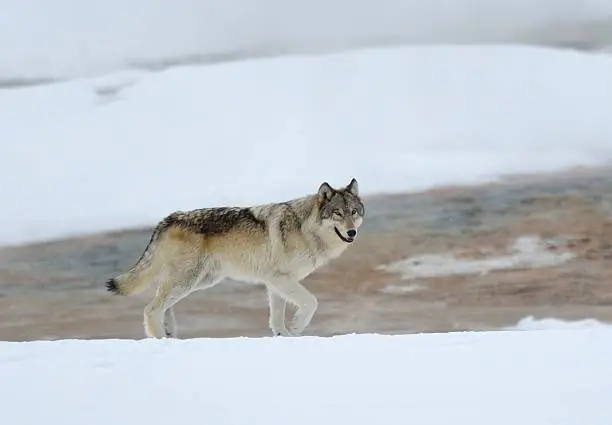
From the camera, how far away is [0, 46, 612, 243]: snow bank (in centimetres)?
932

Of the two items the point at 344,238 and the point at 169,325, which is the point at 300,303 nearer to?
the point at 344,238

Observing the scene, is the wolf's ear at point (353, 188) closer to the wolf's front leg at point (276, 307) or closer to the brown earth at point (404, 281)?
the wolf's front leg at point (276, 307)

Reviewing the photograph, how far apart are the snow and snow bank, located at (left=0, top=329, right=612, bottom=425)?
4.65 metres

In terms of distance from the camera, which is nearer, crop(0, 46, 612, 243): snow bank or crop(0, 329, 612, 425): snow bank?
crop(0, 329, 612, 425): snow bank

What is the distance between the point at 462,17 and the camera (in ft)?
36.5

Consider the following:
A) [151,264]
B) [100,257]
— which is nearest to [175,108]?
[100,257]

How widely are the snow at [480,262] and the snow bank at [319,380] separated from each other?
4.65 metres

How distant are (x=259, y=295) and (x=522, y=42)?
512 cm

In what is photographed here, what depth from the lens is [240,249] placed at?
538cm

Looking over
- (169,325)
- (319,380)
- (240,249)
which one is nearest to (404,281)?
(240,249)

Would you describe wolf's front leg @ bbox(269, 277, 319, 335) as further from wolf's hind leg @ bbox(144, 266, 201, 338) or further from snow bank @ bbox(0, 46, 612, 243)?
snow bank @ bbox(0, 46, 612, 243)

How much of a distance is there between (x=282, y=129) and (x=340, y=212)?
4.96 meters

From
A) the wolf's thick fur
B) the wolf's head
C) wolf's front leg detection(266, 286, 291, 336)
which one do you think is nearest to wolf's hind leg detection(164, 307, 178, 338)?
the wolf's thick fur

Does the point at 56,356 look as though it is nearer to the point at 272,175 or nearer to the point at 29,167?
the point at 272,175
